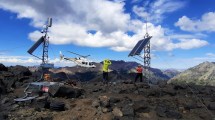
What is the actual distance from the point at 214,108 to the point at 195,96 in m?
4.22

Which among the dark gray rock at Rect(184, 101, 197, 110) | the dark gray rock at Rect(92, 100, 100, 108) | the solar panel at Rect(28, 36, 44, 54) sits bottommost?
the dark gray rock at Rect(184, 101, 197, 110)

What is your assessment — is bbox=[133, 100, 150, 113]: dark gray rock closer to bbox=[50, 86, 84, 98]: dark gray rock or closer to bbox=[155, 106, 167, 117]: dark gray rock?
bbox=[155, 106, 167, 117]: dark gray rock

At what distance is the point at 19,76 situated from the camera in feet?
134

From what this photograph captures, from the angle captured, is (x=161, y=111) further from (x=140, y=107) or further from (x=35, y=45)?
(x=35, y=45)

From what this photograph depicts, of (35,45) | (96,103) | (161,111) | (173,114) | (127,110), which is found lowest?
(173,114)

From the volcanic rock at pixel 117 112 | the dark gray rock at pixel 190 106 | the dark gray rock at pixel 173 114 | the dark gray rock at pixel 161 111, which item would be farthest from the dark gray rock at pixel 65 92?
the dark gray rock at pixel 190 106

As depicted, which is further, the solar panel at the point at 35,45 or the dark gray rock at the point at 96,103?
the solar panel at the point at 35,45

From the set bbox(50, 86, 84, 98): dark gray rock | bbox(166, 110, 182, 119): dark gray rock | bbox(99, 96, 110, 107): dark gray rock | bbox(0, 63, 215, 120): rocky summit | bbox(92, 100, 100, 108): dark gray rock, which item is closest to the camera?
bbox(0, 63, 215, 120): rocky summit

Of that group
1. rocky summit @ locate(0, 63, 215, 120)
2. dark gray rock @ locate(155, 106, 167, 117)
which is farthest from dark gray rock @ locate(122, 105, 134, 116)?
dark gray rock @ locate(155, 106, 167, 117)


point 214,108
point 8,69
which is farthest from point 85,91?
point 8,69

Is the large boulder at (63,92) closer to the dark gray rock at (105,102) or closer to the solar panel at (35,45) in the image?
the dark gray rock at (105,102)

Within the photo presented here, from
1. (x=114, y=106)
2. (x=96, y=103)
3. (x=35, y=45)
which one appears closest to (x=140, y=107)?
(x=114, y=106)

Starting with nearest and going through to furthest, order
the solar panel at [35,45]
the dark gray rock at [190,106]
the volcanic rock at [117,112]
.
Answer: the volcanic rock at [117,112] → the dark gray rock at [190,106] → the solar panel at [35,45]

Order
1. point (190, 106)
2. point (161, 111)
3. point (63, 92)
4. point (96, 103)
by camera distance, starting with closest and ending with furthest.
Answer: point (161, 111) → point (96, 103) → point (190, 106) → point (63, 92)
